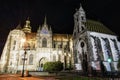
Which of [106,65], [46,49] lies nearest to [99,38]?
[106,65]

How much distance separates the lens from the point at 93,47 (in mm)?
36812

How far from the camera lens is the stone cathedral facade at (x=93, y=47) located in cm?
3550

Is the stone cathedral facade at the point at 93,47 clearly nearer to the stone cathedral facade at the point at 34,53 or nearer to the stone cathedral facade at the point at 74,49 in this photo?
the stone cathedral facade at the point at 74,49

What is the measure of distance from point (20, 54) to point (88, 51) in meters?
31.1

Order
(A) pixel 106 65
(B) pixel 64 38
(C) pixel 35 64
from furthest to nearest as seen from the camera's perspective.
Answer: (B) pixel 64 38 → (C) pixel 35 64 → (A) pixel 106 65

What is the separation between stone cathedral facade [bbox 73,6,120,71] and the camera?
116 ft

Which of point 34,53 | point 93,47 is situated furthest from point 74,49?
point 34,53

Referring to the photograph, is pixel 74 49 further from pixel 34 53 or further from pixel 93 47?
pixel 34 53

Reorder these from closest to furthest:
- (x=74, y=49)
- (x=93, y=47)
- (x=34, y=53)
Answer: (x=93, y=47)
(x=74, y=49)
(x=34, y=53)

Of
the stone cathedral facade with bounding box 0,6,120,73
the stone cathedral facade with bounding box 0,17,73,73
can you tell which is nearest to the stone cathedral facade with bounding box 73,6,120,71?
the stone cathedral facade with bounding box 0,6,120,73

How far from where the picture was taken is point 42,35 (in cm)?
5803

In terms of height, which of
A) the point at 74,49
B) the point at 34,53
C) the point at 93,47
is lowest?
the point at 34,53

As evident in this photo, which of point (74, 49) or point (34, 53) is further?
point (34, 53)

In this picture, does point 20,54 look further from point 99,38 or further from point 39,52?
point 99,38
